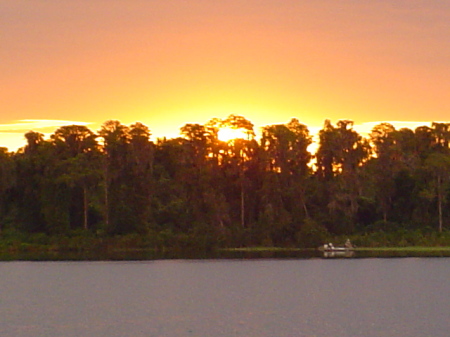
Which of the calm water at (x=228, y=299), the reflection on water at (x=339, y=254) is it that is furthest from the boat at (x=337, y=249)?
the calm water at (x=228, y=299)

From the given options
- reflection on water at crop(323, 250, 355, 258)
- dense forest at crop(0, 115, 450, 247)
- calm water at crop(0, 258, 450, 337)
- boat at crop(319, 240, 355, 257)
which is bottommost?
calm water at crop(0, 258, 450, 337)

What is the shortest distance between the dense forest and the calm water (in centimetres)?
2825

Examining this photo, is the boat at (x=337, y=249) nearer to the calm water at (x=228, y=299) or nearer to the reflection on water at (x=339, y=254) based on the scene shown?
the reflection on water at (x=339, y=254)

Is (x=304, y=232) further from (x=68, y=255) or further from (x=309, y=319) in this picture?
(x=309, y=319)

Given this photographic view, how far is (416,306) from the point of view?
123ft

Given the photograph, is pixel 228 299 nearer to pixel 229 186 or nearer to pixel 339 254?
pixel 339 254

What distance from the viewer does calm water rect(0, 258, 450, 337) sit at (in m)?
31.1

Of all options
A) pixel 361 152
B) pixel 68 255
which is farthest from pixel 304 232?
pixel 68 255

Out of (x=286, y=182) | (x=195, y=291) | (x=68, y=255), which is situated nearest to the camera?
(x=195, y=291)

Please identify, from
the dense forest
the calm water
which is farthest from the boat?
the calm water

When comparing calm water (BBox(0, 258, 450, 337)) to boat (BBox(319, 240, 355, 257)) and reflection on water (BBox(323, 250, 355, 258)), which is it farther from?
boat (BBox(319, 240, 355, 257))

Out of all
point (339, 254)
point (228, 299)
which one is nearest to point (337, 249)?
point (339, 254)

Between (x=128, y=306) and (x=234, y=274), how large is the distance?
1928 cm

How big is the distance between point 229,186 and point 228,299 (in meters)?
62.7
